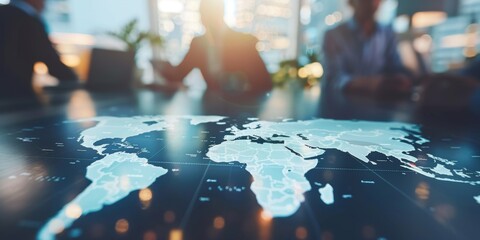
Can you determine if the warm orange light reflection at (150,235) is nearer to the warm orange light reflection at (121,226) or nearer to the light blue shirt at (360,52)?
the warm orange light reflection at (121,226)

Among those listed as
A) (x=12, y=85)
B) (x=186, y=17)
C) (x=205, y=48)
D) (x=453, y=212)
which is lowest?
(x=453, y=212)

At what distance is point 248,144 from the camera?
871 millimetres

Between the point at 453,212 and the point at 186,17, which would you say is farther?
the point at 186,17

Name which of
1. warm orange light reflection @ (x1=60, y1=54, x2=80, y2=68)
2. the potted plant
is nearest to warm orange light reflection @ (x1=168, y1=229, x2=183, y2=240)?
the potted plant

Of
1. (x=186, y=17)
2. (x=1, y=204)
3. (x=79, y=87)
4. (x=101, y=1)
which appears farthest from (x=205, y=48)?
(x=101, y=1)

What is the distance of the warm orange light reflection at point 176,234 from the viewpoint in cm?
37

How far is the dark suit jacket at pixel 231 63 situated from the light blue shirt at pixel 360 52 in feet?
2.66

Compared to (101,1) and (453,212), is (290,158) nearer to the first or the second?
(453,212)

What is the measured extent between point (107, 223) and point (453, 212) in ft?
2.11

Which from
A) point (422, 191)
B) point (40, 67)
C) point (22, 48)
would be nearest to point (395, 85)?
point (422, 191)

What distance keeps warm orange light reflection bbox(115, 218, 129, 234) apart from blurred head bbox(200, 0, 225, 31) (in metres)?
2.33

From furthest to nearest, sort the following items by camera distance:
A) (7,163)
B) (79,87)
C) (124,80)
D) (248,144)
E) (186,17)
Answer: (186,17)
(124,80)
(79,87)
(248,144)
(7,163)

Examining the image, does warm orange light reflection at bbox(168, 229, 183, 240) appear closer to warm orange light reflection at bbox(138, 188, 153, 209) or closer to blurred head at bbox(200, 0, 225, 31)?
warm orange light reflection at bbox(138, 188, 153, 209)

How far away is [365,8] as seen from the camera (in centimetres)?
234
